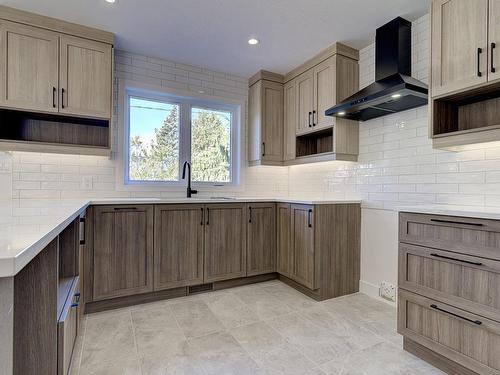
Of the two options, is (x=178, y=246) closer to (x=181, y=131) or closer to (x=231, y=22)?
(x=181, y=131)

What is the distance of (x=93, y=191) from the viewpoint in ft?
9.64

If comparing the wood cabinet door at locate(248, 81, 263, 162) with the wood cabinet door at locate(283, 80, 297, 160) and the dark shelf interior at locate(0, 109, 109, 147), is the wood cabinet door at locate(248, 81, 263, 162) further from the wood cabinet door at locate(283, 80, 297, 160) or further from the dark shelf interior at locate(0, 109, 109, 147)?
the dark shelf interior at locate(0, 109, 109, 147)

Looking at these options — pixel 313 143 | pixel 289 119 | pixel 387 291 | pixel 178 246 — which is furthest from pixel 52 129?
pixel 387 291

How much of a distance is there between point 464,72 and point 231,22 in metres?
1.87

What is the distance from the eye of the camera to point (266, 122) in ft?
12.0

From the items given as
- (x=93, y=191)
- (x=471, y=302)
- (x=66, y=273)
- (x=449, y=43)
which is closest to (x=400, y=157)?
(x=449, y=43)

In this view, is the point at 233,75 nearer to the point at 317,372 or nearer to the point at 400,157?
the point at 400,157

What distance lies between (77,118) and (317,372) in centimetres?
291

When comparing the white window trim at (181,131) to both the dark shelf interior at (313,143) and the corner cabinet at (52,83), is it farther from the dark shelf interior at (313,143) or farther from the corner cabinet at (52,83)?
the dark shelf interior at (313,143)

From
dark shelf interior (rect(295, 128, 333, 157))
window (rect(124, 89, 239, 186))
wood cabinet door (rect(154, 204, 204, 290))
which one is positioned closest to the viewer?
wood cabinet door (rect(154, 204, 204, 290))

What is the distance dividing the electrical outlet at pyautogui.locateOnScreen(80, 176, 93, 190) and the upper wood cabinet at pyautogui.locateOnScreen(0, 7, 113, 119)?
25.6 inches

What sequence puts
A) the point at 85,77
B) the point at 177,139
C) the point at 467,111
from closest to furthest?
the point at 467,111, the point at 85,77, the point at 177,139

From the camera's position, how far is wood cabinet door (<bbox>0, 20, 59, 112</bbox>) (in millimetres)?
2346

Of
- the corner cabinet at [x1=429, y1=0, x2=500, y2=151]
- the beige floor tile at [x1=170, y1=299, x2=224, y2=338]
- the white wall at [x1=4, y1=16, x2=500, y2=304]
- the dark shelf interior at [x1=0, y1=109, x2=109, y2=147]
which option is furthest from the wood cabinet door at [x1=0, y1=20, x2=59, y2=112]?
the corner cabinet at [x1=429, y1=0, x2=500, y2=151]
